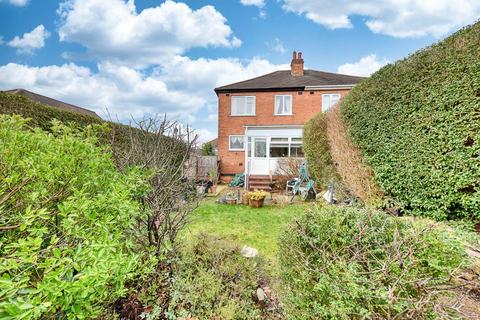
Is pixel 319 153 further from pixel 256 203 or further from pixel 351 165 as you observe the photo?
pixel 256 203

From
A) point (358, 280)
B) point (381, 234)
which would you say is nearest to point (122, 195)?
point (358, 280)

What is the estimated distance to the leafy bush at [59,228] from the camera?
104 cm

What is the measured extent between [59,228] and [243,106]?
1627 centimetres

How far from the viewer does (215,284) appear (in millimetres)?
2713

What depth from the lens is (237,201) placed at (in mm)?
9469

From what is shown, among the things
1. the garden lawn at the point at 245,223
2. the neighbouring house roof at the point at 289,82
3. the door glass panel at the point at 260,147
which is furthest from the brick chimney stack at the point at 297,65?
the garden lawn at the point at 245,223

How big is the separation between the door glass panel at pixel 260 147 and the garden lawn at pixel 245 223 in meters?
5.76

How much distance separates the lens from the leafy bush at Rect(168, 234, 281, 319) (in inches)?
99.5

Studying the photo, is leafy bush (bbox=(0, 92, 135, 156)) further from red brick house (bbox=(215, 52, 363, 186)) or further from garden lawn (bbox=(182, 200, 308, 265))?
red brick house (bbox=(215, 52, 363, 186))

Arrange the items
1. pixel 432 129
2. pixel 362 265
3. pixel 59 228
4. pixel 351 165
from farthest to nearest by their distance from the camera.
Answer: pixel 351 165, pixel 432 129, pixel 362 265, pixel 59 228

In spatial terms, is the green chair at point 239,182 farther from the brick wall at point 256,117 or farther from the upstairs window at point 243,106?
the upstairs window at point 243,106

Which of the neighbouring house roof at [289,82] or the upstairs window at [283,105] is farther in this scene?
the upstairs window at [283,105]

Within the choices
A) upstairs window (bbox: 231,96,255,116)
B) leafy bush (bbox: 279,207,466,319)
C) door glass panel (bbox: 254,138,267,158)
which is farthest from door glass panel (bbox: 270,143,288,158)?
leafy bush (bbox: 279,207,466,319)

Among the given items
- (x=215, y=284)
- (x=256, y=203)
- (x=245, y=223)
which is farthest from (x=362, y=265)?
(x=256, y=203)
